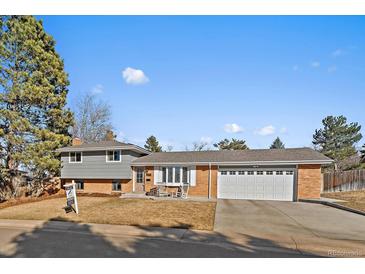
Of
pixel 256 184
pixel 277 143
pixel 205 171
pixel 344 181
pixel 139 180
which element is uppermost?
pixel 277 143

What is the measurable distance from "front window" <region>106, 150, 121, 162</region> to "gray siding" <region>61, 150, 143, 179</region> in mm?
263

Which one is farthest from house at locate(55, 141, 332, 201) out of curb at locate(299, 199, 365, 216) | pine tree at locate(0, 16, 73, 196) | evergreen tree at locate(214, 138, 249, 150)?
evergreen tree at locate(214, 138, 249, 150)

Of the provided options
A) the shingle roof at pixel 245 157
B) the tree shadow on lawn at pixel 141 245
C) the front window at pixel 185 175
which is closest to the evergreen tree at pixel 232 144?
the shingle roof at pixel 245 157

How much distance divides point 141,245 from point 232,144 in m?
37.5

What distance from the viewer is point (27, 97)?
1644 centimetres

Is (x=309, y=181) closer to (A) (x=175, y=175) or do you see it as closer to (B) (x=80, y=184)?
(A) (x=175, y=175)

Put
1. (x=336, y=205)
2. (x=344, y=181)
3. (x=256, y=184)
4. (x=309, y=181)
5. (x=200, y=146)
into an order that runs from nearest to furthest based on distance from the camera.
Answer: (x=336, y=205), (x=309, y=181), (x=256, y=184), (x=344, y=181), (x=200, y=146)

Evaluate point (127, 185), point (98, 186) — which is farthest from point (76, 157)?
point (127, 185)

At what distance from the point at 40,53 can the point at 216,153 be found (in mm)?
16040

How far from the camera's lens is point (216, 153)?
19.0 metres

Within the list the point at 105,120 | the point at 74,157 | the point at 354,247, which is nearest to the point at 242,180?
the point at 354,247

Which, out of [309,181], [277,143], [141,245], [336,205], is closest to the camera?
[141,245]

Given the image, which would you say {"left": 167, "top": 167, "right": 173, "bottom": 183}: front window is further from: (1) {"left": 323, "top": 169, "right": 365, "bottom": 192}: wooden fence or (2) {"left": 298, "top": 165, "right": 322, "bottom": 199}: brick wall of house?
(1) {"left": 323, "top": 169, "right": 365, "bottom": 192}: wooden fence

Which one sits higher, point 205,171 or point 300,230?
point 205,171
